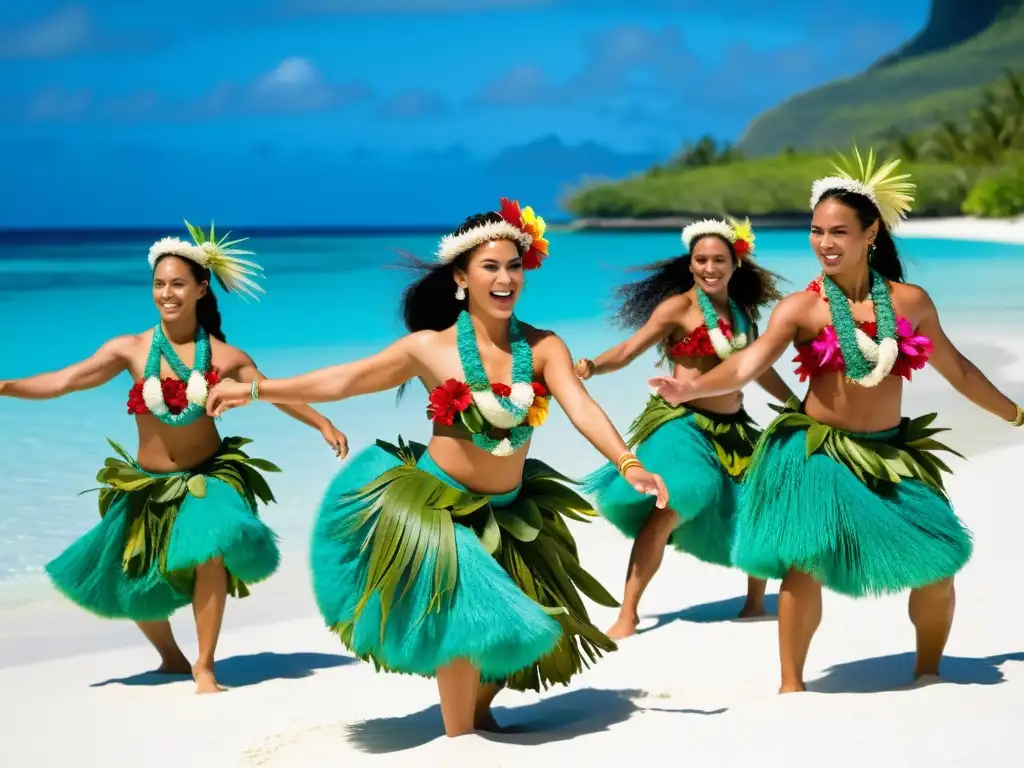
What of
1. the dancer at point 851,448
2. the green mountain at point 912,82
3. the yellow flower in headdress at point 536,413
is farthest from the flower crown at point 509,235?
the green mountain at point 912,82

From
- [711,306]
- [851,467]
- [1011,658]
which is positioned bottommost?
[1011,658]

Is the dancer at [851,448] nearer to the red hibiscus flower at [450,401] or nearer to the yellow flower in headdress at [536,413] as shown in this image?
the yellow flower in headdress at [536,413]

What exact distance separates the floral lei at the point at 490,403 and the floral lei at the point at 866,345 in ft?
2.84

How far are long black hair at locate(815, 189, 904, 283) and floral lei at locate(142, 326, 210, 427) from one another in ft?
6.59

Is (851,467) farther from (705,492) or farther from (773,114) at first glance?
(773,114)

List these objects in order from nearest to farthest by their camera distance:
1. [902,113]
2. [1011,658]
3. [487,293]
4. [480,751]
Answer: [480,751] < [487,293] < [1011,658] < [902,113]

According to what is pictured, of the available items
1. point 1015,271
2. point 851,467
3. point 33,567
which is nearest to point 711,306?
point 851,467

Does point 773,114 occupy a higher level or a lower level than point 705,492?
higher

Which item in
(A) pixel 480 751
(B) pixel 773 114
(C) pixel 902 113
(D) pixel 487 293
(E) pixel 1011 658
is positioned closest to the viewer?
(A) pixel 480 751

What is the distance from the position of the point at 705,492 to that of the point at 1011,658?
1.35m

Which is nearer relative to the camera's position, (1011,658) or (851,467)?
(851,467)

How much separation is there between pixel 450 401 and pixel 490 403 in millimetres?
102

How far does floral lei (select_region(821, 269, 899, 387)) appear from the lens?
13.6ft

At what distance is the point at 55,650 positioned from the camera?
18.8 feet
